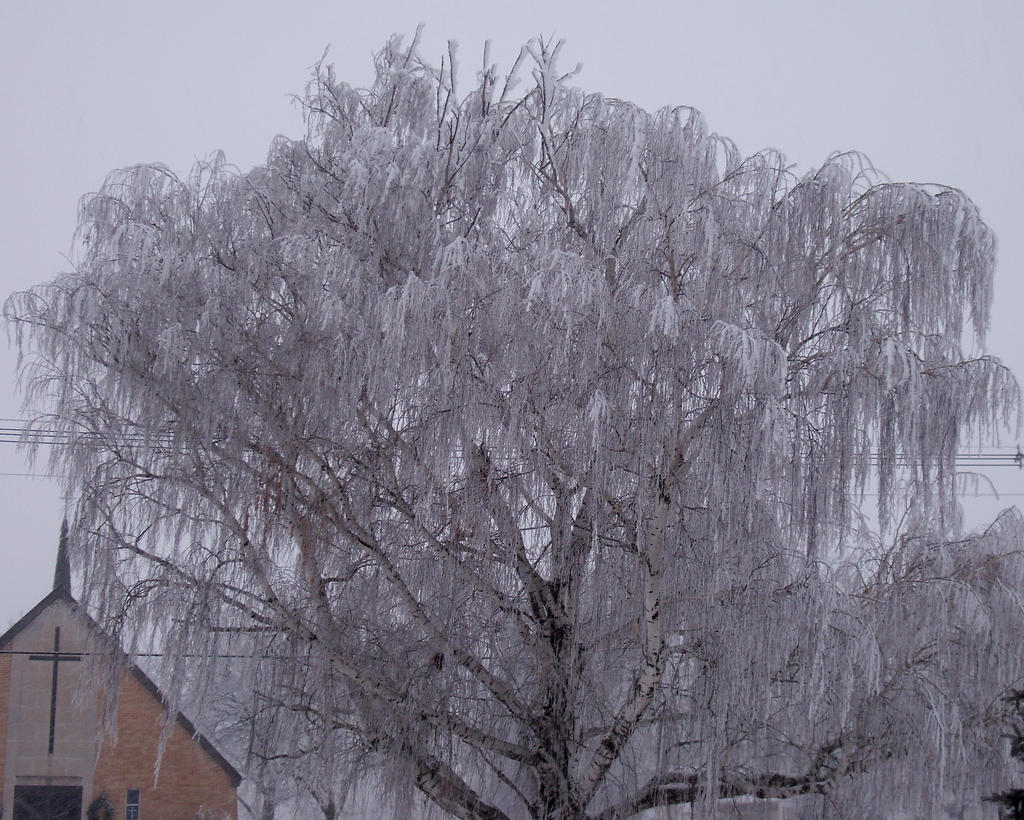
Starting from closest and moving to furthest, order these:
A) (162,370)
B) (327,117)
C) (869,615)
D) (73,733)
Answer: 1. (869,615)
2. (162,370)
3. (327,117)
4. (73,733)

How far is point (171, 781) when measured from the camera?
10.3m

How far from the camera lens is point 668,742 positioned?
4.96 metres

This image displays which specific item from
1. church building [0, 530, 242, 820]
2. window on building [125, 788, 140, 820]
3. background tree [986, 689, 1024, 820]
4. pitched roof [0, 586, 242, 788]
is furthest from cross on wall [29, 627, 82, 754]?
background tree [986, 689, 1024, 820]

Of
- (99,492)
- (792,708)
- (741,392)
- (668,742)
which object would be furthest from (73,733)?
(741,392)

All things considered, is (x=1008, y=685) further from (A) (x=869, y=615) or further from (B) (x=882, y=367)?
(B) (x=882, y=367)

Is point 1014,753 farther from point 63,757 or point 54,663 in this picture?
point 63,757

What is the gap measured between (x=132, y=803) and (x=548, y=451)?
8025mm

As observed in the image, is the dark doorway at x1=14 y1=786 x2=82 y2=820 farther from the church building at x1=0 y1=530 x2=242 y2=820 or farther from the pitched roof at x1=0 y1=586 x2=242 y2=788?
the pitched roof at x1=0 y1=586 x2=242 y2=788

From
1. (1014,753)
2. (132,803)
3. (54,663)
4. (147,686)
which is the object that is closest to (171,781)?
(132,803)

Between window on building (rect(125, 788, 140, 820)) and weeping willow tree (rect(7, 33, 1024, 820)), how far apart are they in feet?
19.1

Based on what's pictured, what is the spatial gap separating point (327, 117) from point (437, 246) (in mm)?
1482

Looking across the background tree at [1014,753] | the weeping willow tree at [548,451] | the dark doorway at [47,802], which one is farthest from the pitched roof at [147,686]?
the background tree at [1014,753]

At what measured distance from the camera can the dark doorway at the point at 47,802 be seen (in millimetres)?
9648

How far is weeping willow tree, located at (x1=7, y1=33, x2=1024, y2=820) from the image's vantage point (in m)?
4.32
